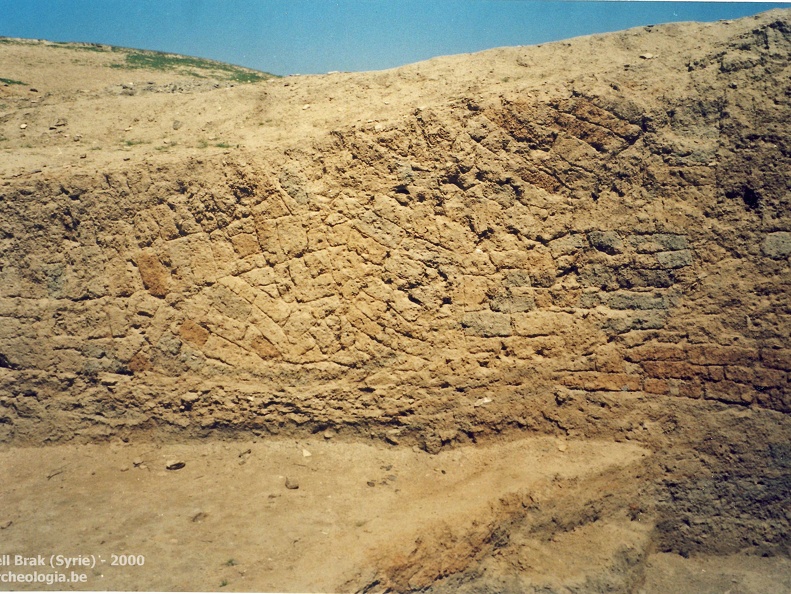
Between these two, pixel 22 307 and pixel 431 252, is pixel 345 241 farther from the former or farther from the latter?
pixel 22 307

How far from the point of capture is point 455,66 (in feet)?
15.1

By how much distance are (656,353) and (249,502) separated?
2844mm

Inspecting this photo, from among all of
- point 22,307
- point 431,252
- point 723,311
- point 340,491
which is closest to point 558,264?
point 431,252

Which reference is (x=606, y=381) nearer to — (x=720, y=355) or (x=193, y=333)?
(x=720, y=355)

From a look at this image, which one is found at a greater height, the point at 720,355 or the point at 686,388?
the point at 720,355

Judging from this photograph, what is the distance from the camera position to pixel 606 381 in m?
3.81

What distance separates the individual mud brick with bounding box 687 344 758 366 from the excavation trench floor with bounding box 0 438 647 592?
Answer: 2.40 ft

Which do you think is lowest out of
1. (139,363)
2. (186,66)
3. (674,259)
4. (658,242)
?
(139,363)

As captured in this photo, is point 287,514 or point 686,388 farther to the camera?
point 686,388

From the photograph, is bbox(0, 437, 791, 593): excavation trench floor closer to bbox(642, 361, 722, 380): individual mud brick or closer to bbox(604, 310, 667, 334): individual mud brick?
bbox(642, 361, 722, 380): individual mud brick

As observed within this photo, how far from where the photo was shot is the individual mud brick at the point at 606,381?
12.4 feet

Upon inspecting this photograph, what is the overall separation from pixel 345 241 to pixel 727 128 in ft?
8.76

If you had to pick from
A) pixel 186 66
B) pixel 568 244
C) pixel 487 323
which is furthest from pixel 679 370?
pixel 186 66

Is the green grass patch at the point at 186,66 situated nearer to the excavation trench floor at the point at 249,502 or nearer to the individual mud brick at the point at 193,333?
the individual mud brick at the point at 193,333
